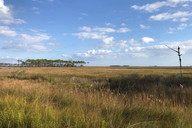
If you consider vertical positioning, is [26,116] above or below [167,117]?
above

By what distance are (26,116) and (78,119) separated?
1036 mm

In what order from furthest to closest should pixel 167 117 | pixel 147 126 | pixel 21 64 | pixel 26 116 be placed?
pixel 21 64, pixel 167 117, pixel 26 116, pixel 147 126

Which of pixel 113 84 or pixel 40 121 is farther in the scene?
pixel 113 84

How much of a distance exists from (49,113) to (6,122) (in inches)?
30.9

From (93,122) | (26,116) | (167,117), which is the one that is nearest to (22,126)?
(26,116)

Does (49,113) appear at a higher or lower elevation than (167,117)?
higher

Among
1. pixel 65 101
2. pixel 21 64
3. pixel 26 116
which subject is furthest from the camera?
pixel 21 64

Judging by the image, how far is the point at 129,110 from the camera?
3.98 meters

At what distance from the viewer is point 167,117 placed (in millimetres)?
3689

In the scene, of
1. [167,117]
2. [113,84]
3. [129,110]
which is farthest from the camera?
[113,84]

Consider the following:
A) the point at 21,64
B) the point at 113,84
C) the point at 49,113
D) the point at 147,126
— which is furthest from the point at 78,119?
the point at 21,64

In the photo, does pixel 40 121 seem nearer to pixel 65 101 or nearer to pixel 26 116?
pixel 26 116

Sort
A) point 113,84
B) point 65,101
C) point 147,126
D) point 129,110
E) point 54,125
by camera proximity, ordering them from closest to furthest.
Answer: point 54,125, point 147,126, point 129,110, point 65,101, point 113,84

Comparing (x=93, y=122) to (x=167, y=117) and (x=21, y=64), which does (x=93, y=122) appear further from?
(x=21, y=64)
